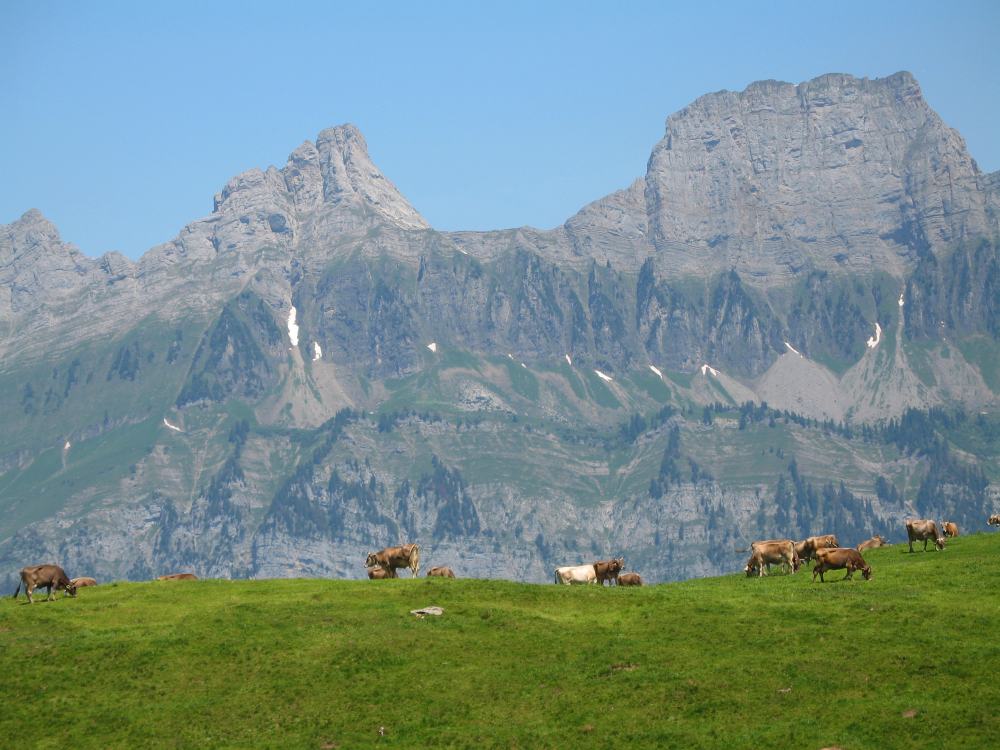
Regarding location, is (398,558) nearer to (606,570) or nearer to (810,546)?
(606,570)

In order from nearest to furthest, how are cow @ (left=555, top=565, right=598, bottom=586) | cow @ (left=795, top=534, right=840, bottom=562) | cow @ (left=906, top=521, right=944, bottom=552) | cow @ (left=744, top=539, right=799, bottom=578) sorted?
cow @ (left=744, top=539, right=799, bottom=578), cow @ (left=795, top=534, right=840, bottom=562), cow @ (left=555, top=565, right=598, bottom=586), cow @ (left=906, top=521, right=944, bottom=552)

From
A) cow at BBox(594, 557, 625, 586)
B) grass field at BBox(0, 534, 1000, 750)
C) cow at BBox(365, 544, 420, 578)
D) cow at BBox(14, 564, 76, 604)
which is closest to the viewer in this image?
grass field at BBox(0, 534, 1000, 750)

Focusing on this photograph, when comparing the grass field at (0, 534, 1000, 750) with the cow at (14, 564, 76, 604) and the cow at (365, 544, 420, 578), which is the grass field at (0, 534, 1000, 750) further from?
the cow at (365, 544, 420, 578)

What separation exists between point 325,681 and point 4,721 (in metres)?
15.0

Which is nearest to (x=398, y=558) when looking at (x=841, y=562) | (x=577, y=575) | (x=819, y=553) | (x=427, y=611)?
(x=577, y=575)

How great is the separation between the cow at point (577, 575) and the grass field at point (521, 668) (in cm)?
1284

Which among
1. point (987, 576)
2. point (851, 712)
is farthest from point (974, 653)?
point (987, 576)

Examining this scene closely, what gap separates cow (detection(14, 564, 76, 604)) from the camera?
92.6m

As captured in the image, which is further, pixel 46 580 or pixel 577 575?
pixel 577 575

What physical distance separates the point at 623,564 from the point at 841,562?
16.6 meters

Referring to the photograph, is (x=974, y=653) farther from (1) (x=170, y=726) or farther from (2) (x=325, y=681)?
(1) (x=170, y=726)

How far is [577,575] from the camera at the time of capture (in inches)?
4053

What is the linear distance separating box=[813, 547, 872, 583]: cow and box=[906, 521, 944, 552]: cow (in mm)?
16225

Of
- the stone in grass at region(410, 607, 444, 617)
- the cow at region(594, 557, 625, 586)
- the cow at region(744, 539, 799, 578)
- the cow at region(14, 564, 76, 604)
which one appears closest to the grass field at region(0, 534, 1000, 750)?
the stone in grass at region(410, 607, 444, 617)
